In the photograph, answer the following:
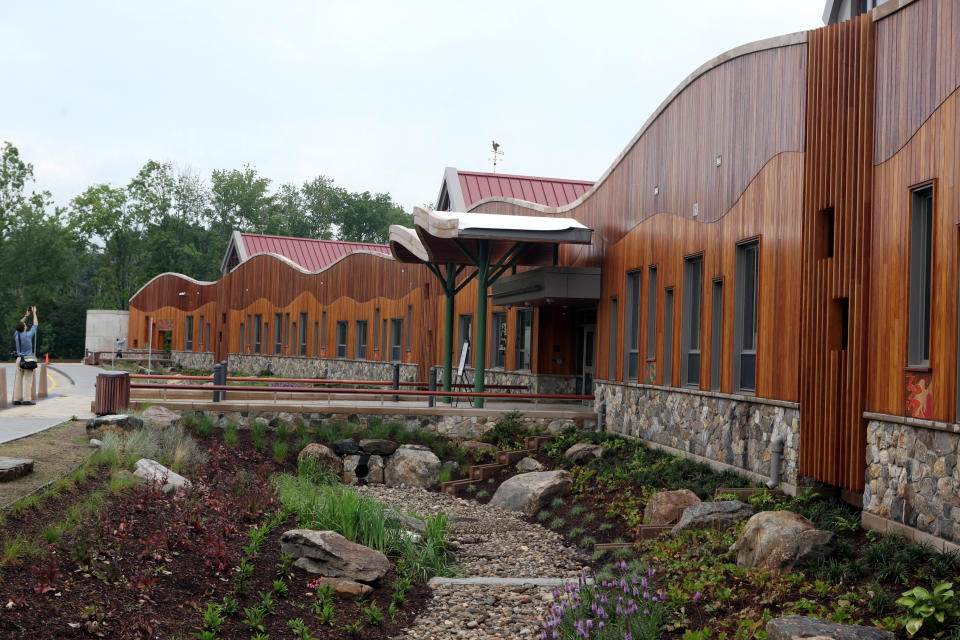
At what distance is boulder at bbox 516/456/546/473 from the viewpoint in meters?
17.6

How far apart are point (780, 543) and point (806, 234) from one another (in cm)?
440

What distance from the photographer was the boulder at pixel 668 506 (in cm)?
1221

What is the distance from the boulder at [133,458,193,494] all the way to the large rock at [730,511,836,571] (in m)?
6.76

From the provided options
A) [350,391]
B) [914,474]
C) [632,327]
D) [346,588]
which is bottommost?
[346,588]

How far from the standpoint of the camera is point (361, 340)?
39094mm

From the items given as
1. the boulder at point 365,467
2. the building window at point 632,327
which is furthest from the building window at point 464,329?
the boulder at point 365,467

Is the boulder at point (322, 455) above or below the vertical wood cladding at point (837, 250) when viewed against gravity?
below

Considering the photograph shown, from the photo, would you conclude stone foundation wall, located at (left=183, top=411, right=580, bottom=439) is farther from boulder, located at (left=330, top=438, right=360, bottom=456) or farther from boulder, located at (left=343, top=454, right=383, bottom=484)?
boulder, located at (left=343, top=454, right=383, bottom=484)

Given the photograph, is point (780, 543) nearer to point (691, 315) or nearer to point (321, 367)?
point (691, 315)

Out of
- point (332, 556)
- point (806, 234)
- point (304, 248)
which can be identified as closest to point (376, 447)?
point (332, 556)

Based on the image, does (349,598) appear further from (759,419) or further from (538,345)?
(538,345)

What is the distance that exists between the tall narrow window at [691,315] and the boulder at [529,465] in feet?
10.9

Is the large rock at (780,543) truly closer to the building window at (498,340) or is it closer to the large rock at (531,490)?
the large rock at (531,490)

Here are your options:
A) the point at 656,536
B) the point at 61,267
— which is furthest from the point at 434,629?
the point at 61,267
